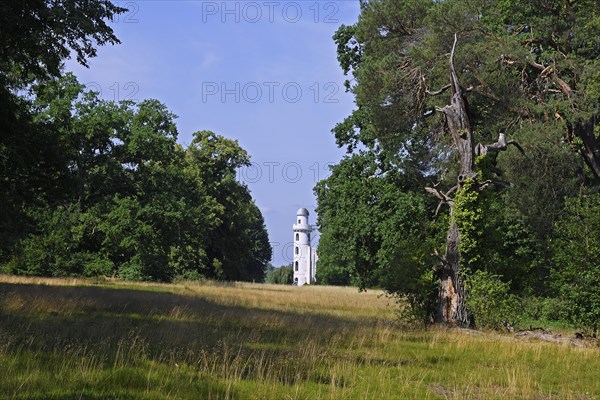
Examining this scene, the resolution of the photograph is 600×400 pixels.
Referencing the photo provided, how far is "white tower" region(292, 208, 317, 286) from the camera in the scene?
166000 mm

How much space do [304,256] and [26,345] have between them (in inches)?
6432

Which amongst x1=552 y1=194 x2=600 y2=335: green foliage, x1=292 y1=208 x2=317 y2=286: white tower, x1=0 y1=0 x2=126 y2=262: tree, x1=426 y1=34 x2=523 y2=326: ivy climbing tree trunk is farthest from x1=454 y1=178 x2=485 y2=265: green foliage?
x1=292 y1=208 x2=317 y2=286: white tower

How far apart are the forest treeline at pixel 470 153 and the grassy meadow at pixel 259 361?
A: 175 inches

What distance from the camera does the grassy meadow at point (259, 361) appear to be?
8.27 metres

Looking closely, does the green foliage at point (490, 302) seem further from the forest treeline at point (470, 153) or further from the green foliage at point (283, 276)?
the green foliage at point (283, 276)

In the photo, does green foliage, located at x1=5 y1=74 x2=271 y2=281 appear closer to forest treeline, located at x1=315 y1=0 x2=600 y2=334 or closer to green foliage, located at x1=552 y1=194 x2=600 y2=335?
forest treeline, located at x1=315 y1=0 x2=600 y2=334

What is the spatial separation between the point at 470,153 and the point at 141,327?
13.5 metres

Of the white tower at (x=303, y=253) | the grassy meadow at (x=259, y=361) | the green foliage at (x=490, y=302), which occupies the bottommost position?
the grassy meadow at (x=259, y=361)

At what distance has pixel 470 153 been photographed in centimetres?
2266

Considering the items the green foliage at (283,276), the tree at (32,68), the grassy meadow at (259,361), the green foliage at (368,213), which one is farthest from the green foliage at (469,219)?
the green foliage at (283,276)

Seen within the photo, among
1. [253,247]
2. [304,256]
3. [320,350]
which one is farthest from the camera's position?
[304,256]

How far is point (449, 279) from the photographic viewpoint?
71.9ft

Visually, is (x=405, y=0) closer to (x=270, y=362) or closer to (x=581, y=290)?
(x=581, y=290)

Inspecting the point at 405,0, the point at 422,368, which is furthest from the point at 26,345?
the point at 405,0
